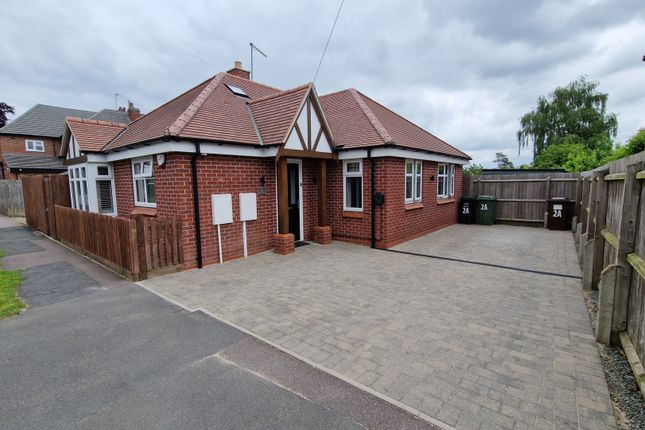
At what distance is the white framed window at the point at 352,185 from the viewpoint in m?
9.79

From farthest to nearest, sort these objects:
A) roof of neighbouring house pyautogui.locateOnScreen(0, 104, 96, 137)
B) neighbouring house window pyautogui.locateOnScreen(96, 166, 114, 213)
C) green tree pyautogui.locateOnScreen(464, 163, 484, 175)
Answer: roof of neighbouring house pyautogui.locateOnScreen(0, 104, 96, 137) < green tree pyautogui.locateOnScreen(464, 163, 484, 175) < neighbouring house window pyautogui.locateOnScreen(96, 166, 114, 213)

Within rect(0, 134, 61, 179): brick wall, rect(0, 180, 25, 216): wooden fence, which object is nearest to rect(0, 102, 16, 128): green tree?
rect(0, 134, 61, 179): brick wall

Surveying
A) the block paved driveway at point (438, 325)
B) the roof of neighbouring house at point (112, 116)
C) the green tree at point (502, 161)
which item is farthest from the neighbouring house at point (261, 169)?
the green tree at point (502, 161)

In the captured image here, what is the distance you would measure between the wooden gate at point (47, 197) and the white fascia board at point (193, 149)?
4858 mm

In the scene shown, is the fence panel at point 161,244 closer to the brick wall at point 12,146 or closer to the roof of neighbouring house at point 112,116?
the roof of neighbouring house at point 112,116

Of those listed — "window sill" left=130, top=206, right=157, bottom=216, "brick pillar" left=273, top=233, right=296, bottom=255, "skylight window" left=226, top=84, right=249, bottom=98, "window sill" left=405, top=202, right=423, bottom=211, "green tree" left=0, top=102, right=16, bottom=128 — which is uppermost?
"green tree" left=0, top=102, right=16, bottom=128

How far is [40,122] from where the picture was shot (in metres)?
27.2

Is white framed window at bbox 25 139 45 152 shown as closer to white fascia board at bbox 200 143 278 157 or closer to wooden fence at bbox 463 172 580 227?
white fascia board at bbox 200 143 278 157

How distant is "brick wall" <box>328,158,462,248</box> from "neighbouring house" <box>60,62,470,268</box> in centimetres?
3

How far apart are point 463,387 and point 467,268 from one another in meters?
4.46

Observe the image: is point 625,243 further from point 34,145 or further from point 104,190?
point 34,145

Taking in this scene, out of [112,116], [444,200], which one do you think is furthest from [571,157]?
[112,116]

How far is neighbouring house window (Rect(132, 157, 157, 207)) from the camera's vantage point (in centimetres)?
836

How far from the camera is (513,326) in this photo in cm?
420
